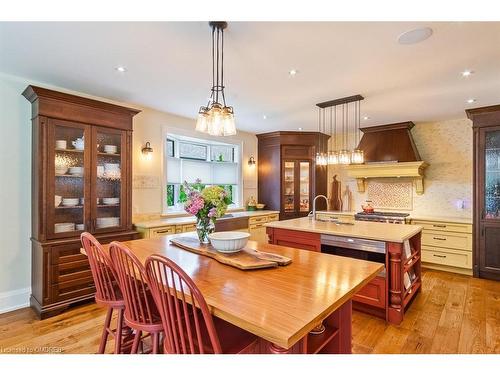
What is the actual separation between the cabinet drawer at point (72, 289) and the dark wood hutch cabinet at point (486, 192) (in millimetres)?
5128

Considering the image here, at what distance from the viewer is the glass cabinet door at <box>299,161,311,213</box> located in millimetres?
5648

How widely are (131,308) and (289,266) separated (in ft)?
3.11

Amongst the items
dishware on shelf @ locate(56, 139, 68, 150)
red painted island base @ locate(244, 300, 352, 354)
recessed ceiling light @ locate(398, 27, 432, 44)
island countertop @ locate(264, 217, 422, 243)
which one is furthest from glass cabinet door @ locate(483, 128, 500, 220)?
dishware on shelf @ locate(56, 139, 68, 150)

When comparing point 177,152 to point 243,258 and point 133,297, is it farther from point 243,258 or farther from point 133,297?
point 133,297

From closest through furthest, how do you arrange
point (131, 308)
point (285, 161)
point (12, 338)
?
point (131, 308) < point (12, 338) < point (285, 161)

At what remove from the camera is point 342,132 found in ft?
19.0

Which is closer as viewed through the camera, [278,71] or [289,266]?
[289,266]

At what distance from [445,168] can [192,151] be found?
443 centimetres

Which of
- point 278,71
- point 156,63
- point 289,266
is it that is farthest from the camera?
point 278,71

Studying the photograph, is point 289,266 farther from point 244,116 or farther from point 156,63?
point 244,116

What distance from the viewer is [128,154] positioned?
345 cm

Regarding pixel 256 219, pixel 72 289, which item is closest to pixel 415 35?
pixel 256 219
